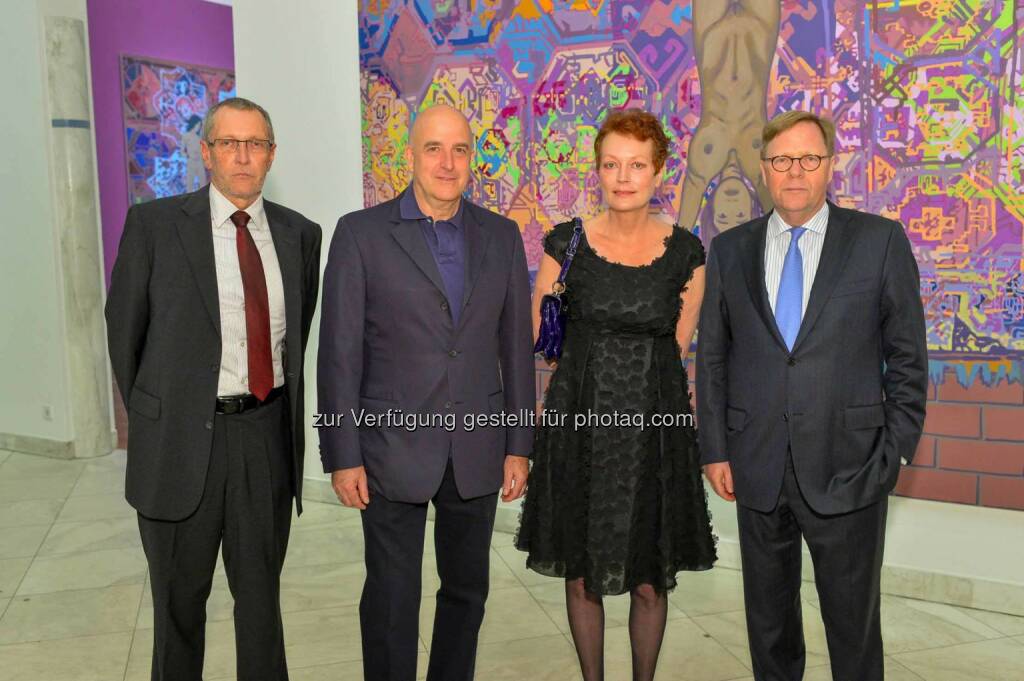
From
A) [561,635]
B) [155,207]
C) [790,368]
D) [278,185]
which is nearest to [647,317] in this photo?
[790,368]

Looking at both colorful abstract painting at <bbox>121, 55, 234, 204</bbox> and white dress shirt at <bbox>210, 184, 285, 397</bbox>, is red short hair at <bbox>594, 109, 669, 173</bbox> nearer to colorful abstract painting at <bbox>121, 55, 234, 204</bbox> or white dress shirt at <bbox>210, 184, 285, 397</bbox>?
white dress shirt at <bbox>210, 184, 285, 397</bbox>

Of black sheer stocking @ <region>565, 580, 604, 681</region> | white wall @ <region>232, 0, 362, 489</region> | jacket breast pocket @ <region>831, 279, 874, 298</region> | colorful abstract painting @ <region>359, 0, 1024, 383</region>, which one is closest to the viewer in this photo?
jacket breast pocket @ <region>831, 279, 874, 298</region>

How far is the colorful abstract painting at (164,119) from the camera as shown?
7.71m

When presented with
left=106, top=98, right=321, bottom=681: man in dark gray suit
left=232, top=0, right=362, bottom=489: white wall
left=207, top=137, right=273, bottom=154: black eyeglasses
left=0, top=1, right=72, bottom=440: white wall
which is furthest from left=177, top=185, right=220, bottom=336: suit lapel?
left=0, top=1, right=72, bottom=440: white wall

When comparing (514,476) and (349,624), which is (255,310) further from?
(349,624)

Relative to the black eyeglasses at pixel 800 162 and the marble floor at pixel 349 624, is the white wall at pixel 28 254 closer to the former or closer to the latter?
the marble floor at pixel 349 624

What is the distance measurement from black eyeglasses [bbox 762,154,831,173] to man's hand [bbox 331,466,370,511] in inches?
51.9

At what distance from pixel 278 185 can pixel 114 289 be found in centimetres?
286

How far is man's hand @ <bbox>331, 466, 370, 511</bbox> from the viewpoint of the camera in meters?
2.46

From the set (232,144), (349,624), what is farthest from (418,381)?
(349,624)

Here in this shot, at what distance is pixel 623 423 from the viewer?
8.37 feet

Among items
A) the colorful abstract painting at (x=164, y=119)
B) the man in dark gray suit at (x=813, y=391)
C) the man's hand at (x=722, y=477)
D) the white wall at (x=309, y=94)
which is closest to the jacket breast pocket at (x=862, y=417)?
the man in dark gray suit at (x=813, y=391)

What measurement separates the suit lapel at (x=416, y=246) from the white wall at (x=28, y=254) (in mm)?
4337

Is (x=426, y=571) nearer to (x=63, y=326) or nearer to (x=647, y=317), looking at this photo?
(x=647, y=317)
